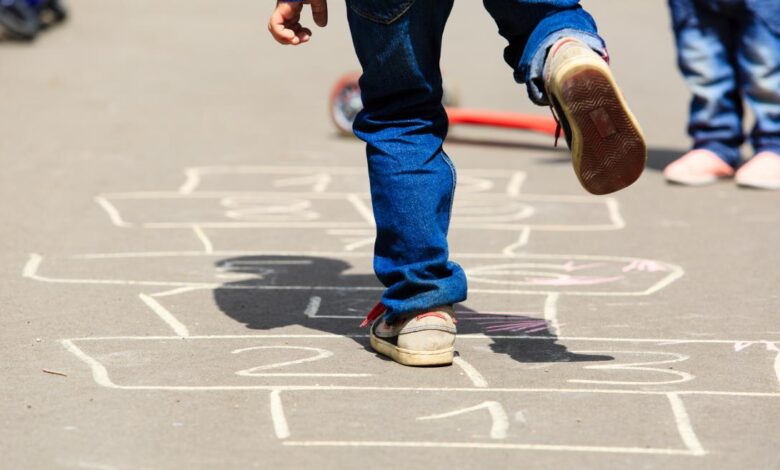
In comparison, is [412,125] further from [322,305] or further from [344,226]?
[344,226]

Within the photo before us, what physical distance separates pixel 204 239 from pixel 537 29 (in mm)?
2004

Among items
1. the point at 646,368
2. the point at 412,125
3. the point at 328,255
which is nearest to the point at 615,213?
the point at 328,255

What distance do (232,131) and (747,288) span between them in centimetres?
367

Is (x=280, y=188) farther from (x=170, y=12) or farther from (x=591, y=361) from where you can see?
(x=170, y=12)

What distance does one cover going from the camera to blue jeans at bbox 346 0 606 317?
131 inches

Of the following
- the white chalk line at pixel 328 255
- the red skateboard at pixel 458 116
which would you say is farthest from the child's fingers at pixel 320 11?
the red skateboard at pixel 458 116

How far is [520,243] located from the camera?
498 cm

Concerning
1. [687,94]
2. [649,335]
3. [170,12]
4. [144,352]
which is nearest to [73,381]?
[144,352]

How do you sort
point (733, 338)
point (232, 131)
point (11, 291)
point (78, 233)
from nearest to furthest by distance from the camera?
point (733, 338)
point (11, 291)
point (78, 233)
point (232, 131)

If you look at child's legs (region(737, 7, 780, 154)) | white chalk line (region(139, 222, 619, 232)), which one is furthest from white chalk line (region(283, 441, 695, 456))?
child's legs (region(737, 7, 780, 154))

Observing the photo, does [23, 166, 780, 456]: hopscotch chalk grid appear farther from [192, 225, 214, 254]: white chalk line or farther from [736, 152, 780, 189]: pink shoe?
[736, 152, 780, 189]: pink shoe

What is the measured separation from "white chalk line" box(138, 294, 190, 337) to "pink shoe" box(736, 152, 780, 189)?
9.79ft

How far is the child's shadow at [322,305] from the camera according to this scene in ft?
12.0

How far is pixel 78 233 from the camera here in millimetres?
4973
